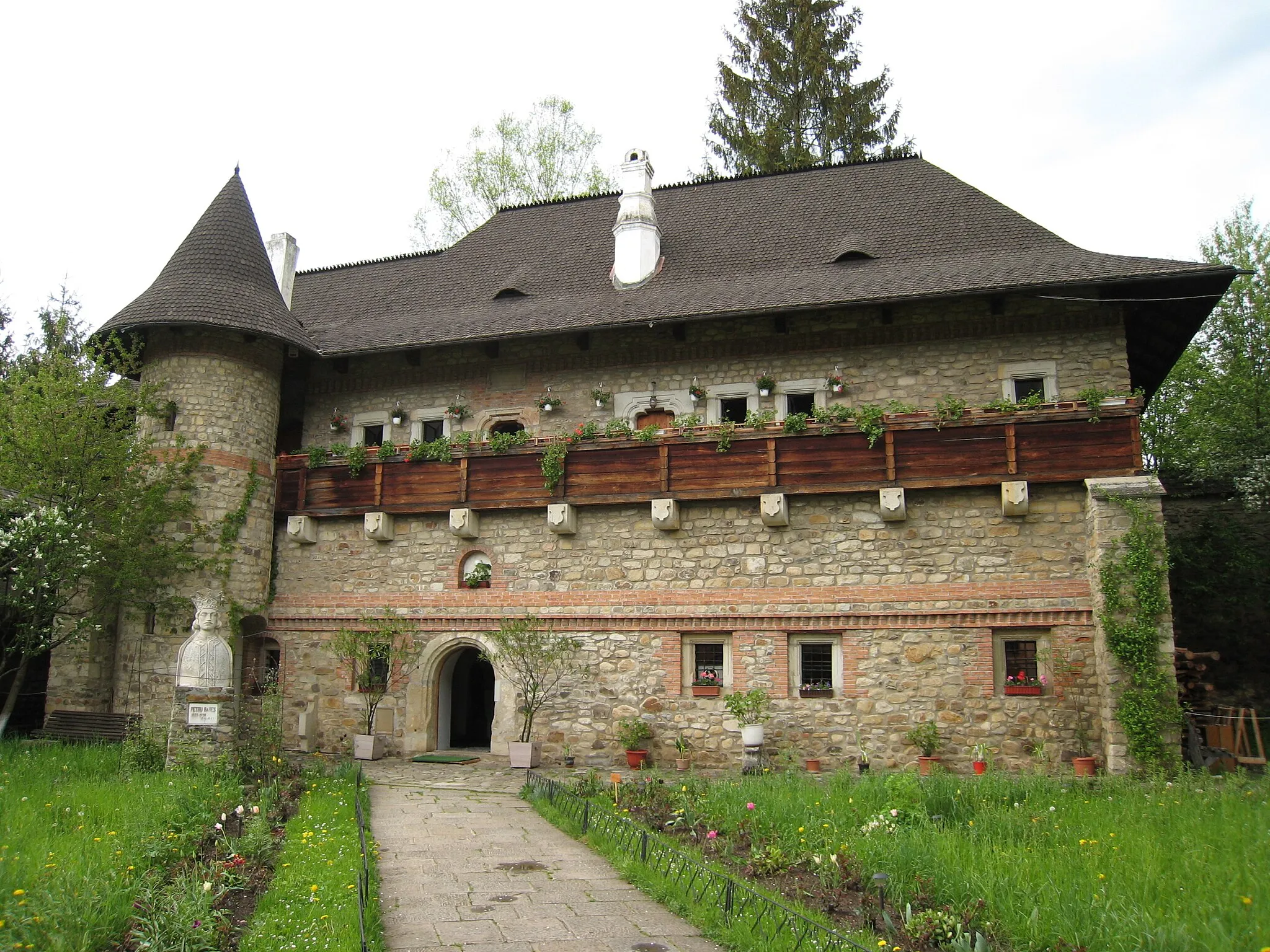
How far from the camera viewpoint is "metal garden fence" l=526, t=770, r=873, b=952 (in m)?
5.24

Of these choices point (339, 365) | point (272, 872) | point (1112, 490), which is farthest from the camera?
point (339, 365)

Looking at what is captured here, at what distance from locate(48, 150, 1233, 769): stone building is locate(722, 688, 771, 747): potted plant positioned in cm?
17

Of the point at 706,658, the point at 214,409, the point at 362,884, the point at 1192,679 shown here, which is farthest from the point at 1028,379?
the point at 214,409

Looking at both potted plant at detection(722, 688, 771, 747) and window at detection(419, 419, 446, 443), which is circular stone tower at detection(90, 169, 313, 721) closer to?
window at detection(419, 419, 446, 443)

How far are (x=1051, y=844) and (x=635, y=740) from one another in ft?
22.9

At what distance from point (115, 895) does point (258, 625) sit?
10.0 metres

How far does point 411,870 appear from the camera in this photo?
289 inches

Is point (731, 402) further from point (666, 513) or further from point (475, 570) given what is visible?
point (475, 570)

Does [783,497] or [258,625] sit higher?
[783,497]

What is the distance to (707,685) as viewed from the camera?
43.3 ft

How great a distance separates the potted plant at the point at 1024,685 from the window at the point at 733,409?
5.17 meters

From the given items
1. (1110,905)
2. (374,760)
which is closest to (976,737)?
(1110,905)

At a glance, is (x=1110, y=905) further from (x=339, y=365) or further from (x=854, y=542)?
(x=339, y=365)

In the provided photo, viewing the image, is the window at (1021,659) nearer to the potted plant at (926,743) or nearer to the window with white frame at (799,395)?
the potted plant at (926,743)
